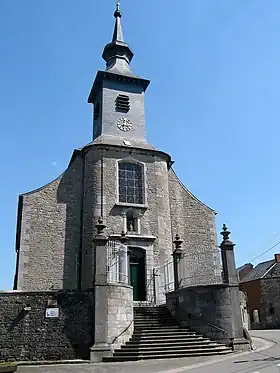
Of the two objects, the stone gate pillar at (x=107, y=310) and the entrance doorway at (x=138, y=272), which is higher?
the entrance doorway at (x=138, y=272)

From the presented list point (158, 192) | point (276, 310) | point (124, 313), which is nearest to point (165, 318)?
point (124, 313)

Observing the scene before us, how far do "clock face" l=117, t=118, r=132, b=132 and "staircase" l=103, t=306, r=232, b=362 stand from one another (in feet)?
37.1

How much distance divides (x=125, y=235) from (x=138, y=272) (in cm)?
189

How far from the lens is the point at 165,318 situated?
14.3m

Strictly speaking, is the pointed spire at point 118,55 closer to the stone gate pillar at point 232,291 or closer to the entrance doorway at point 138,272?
the entrance doorway at point 138,272

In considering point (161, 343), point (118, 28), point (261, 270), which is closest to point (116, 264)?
point (161, 343)

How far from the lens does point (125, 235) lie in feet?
58.9

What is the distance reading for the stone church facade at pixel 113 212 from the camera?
17.6 meters

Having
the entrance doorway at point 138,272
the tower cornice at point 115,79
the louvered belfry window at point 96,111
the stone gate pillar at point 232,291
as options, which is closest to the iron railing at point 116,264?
the entrance doorway at point 138,272

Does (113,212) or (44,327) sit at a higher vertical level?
(113,212)

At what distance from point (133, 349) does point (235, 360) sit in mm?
3100

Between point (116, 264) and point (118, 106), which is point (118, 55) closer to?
point (118, 106)

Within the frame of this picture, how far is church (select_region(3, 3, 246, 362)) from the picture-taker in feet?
43.5

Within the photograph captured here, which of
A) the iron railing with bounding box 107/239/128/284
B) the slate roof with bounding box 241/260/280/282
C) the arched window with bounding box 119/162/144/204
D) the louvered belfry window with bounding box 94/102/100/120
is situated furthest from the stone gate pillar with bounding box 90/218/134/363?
the slate roof with bounding box 241/260/280/282
